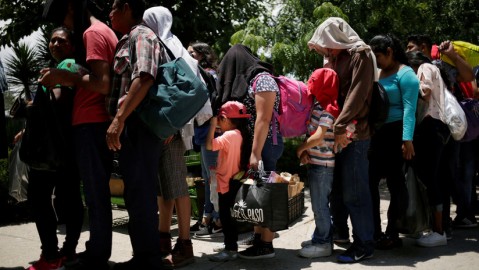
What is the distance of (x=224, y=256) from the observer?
4.38 m

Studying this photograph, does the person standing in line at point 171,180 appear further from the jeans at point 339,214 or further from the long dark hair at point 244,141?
the jeans at point 339,214

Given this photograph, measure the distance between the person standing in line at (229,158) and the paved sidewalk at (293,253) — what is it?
0.20m

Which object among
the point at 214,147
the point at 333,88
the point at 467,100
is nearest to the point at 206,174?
the point at 214,147

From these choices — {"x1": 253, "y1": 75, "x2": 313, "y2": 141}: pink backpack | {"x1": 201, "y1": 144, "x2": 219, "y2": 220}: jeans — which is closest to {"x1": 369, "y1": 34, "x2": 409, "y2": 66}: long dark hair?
{"x1": 253, "y1": 75, "x2": 313, "y2": 141}: pink backpack

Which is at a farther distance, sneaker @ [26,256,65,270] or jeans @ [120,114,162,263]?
sneaker @ [26,256,65,270]

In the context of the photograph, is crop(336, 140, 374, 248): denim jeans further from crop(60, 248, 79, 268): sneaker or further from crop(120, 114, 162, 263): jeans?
crop(60, 248, 79, 268): sneaker

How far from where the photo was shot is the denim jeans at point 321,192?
436 centimetres

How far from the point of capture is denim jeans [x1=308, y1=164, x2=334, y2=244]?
4.36 m

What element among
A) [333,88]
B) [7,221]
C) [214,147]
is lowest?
[7,221]

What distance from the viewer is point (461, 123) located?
493 cm

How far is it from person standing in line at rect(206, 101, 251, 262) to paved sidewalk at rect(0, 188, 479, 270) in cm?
20

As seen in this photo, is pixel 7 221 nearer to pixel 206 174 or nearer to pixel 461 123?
pixel 206 174

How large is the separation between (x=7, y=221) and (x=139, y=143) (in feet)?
10.9

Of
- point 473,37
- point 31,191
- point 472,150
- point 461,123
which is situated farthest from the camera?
point 473,37
